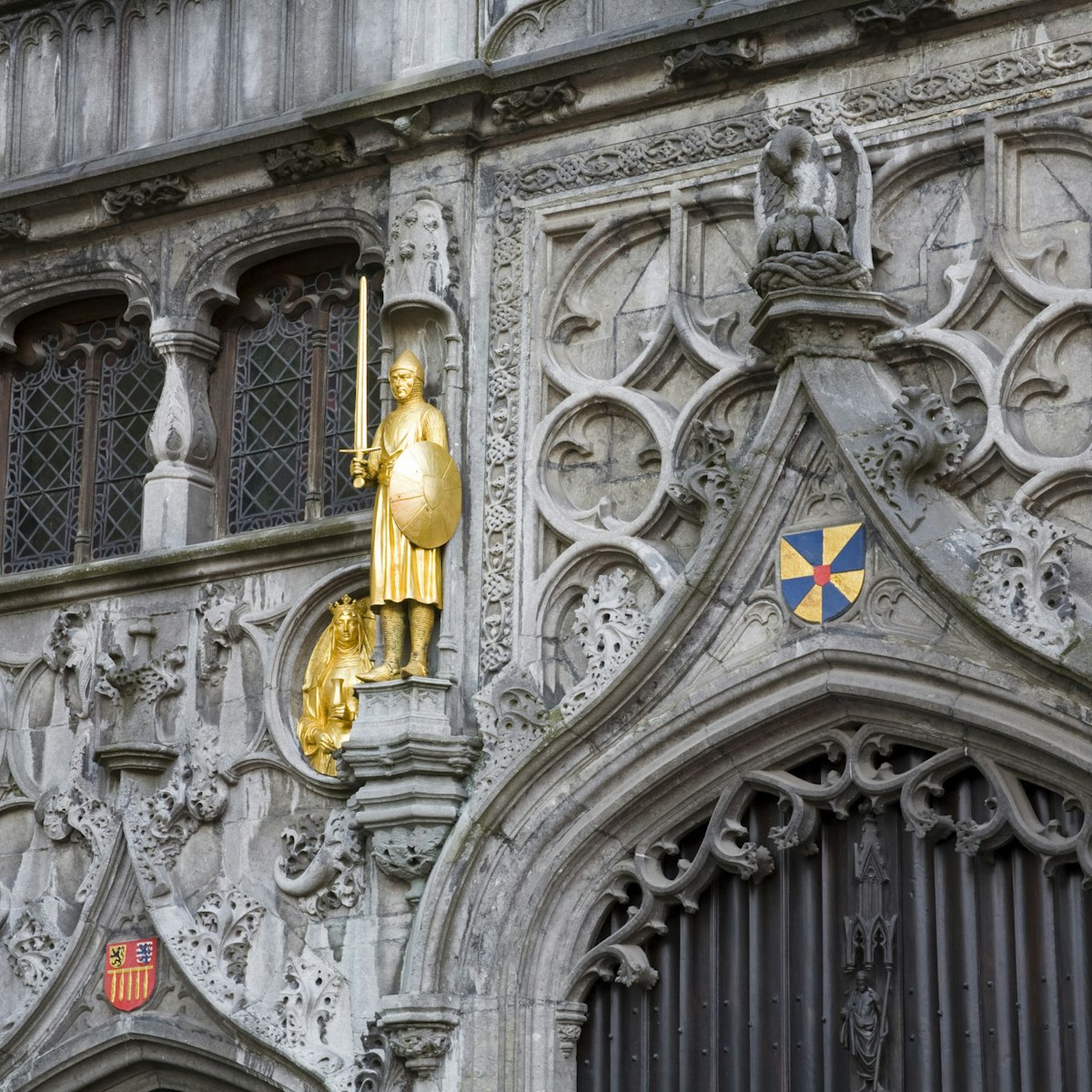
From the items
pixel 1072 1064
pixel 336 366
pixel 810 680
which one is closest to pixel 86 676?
pixel 336 366

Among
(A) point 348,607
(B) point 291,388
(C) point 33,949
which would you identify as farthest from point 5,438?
(C) point 33,949

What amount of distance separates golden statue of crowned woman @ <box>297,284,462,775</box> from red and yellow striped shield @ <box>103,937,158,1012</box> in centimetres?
126

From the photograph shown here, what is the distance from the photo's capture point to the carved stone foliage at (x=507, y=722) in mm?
11930

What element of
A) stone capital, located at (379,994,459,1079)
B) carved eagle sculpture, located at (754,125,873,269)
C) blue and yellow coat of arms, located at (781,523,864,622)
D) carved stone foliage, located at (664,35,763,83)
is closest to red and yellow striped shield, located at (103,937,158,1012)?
stone capital, located at (379,994,459,1079)

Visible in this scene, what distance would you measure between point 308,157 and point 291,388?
46.4 inches

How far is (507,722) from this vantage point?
11977mm

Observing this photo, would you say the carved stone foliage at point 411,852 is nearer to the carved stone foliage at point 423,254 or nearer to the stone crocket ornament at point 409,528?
the stone crocket ornament at point 409,528

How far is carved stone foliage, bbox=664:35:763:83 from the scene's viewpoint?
A: 12133 mm

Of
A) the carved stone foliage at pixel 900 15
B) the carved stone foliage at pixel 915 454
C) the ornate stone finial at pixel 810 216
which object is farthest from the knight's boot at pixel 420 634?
the carved stone foliage at pixel 900 15

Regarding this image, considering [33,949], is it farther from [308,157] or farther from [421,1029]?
[308,157]

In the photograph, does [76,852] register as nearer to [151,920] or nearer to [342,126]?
[151,920]

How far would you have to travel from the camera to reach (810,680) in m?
11.3

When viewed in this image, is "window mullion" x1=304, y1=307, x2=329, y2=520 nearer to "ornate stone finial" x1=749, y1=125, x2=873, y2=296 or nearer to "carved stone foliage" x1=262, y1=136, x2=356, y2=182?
"carved stone foliage" x1=262, y1=136, x2=356, y2=182

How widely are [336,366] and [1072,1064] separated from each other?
5.26m
